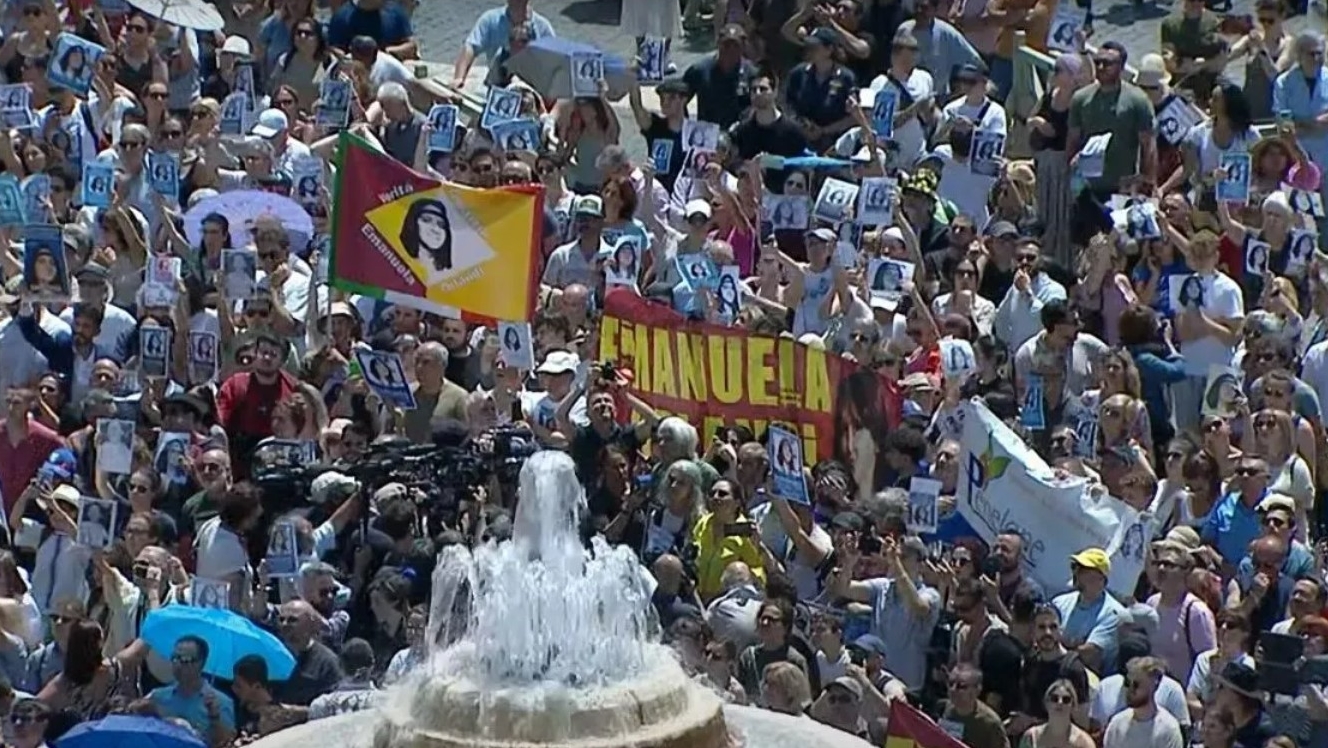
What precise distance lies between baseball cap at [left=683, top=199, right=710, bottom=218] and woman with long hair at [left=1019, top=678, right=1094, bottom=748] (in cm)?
629

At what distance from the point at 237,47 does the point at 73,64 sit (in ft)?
5.78

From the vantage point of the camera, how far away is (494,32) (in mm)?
28250

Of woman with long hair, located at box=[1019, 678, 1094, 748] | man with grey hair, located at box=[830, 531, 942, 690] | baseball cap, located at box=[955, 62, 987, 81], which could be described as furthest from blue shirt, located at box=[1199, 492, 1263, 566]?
baseball cap, located at box=[955, 62, 987, 81]

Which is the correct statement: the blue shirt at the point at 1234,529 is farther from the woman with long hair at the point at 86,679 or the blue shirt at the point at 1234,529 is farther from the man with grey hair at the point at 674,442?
the woman with long hair at the point at 86,679

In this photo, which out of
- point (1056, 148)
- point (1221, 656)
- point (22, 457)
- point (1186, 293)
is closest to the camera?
point (1221, 656)

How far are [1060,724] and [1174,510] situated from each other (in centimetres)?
249

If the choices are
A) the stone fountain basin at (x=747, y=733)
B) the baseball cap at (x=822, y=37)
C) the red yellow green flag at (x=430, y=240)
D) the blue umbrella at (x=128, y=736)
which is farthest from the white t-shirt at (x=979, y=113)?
the stone fountain basin at (x=747, y=733)

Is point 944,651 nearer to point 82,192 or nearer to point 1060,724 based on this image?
point 1060,724

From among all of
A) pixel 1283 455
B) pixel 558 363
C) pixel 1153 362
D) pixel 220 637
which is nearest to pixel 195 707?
pixel 220 637

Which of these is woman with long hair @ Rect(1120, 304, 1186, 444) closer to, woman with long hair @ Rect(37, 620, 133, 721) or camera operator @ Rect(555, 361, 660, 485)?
camera operator @ Rect(555, 361, 660, 485)

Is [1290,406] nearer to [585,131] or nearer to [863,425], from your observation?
[863,425]

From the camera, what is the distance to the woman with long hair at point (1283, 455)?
20594 millimetres

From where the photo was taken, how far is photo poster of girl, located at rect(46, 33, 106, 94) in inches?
1051

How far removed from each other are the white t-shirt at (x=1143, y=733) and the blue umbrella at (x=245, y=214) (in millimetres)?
7615
